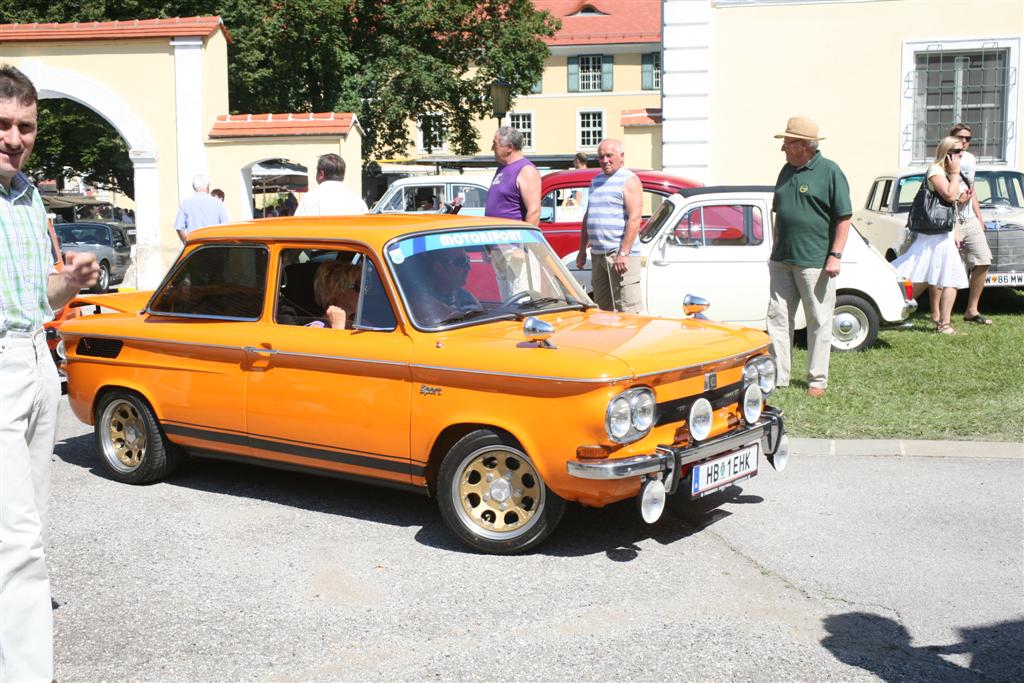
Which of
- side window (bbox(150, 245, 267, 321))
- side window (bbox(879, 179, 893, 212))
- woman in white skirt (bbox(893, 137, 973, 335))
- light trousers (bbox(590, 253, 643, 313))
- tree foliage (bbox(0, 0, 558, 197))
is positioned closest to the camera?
side window (bbox(150, 245, 267, 321))

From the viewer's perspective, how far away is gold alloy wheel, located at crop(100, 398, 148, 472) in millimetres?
7211

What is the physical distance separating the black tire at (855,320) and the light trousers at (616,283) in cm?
262

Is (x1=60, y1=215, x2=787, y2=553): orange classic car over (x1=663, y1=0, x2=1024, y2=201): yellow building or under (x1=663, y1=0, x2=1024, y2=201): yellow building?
under

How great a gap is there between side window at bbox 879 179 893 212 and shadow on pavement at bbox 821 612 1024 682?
37.9 ft

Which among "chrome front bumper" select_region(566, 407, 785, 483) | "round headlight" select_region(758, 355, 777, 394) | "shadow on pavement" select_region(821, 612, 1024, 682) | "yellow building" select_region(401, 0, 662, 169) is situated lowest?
"shadow on pavement" select_region(821, 612, 1024, 682)

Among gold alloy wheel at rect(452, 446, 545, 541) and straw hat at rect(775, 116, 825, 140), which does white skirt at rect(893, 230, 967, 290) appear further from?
gold alloy wheel at rect(452, 446, 545, 541)

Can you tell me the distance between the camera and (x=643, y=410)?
538 cm

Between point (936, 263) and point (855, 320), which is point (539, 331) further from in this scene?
point (936, 263)

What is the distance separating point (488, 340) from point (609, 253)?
3.89 m

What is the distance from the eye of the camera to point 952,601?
196 inches

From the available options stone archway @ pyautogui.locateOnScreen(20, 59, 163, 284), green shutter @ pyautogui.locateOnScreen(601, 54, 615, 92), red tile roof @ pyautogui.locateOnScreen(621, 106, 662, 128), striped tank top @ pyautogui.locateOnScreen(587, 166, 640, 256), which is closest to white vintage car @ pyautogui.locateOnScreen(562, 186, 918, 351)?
striped tank top @ pyautogui.locateOnScreen(587, 166, 640, 256)

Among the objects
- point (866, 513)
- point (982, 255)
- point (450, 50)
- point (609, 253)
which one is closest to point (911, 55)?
point (982, 255)

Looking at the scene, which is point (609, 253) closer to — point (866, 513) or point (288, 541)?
point (866, 513)

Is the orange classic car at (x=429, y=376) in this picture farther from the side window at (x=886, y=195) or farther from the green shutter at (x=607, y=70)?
the green shutter at (x=607, y=70)
